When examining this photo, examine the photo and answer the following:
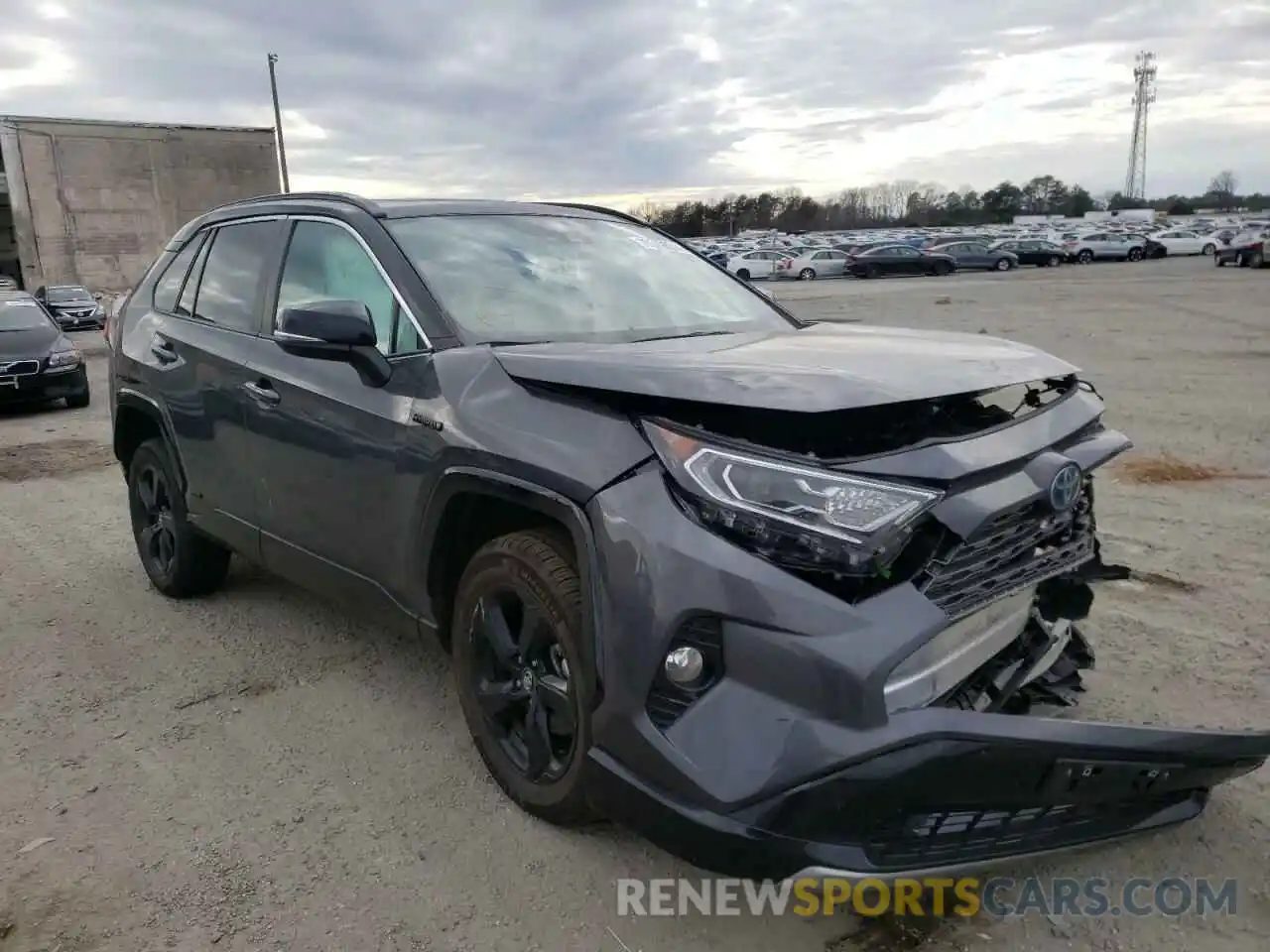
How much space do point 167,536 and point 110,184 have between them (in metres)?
46.3

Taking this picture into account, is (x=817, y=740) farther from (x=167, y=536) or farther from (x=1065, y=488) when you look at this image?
(x=167, y=536)

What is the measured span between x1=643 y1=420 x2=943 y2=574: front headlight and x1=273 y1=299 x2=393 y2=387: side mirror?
4.18 feet

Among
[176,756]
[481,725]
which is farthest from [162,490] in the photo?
[481,725]

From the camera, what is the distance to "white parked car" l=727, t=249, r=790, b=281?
47031mm

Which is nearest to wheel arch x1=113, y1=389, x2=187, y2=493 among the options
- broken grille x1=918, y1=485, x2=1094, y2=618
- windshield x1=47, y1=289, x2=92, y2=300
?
broken grille x1=918, y1=485, x2=1094, y2=618

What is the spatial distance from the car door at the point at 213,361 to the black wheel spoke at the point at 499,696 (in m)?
1.52

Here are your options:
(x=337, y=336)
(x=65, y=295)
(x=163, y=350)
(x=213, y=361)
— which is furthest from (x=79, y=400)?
(x=65, y=295)

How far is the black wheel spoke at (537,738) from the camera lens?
279 centimetres

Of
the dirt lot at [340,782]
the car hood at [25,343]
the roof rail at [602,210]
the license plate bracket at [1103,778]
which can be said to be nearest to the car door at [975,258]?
the car hood at [25,343]

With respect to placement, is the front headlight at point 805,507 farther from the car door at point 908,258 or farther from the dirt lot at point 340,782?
the car door at point 908,258

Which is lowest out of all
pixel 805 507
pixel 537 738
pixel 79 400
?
pixel 79 400

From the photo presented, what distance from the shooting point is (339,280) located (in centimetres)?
364

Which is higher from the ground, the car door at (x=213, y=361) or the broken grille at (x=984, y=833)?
the car door at (x=213, y=361)

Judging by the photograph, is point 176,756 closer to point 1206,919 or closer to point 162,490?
point 162,490
